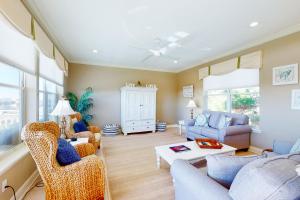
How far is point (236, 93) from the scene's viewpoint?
4.14m

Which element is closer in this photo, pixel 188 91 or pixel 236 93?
pixel 236 93

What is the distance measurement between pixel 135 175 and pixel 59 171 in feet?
4.16

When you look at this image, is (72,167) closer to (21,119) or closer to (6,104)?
(6,104)

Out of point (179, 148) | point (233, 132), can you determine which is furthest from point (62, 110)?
point (233, 132)

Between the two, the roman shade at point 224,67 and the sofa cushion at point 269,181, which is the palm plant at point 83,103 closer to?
the roman shade at point 224,67

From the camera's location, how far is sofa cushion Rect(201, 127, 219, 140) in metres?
3.49

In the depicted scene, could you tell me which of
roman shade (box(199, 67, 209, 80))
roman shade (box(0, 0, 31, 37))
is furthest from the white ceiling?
roman shade (box(199, 67, 209, 80))

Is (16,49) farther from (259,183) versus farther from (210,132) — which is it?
(210,132)

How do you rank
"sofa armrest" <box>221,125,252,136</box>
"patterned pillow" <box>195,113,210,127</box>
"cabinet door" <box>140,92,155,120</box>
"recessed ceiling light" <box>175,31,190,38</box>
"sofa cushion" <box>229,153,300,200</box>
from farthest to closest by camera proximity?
1. "cabinet door" <box>140,92,155,120</box>
2. "patterned pillow" <box>195,113,210,127</box>
3. "sofa armrest" <box>221,125,252,136</box>
4. "recessed ceiling light" <box>175,31,190,38</box>
5. "sofa cushion" <box>229,153,300,200</box>

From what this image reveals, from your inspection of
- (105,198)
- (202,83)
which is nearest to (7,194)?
(105,198)

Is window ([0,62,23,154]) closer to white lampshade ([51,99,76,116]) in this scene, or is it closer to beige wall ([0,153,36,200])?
beige wall ([0,153,36,200])

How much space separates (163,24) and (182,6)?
1.80ft

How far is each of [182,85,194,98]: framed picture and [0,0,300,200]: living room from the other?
1.07 feet

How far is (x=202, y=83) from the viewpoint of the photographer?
207 inches
